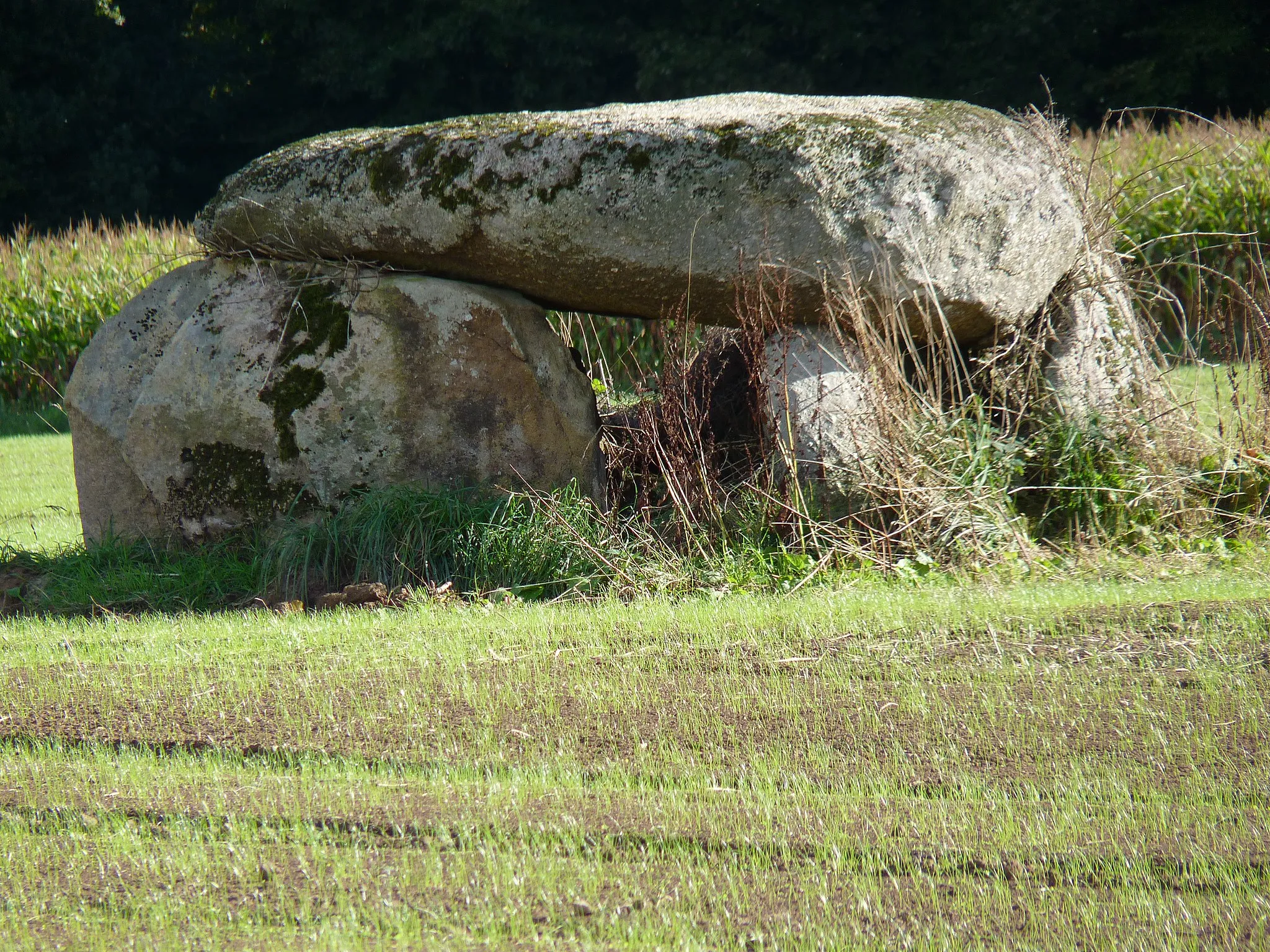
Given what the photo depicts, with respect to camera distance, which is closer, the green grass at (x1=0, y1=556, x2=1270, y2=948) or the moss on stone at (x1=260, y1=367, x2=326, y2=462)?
the green grass at (x1=0, y1=556, x2=1270, y2=948)

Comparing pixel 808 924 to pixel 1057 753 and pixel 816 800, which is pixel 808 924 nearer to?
pixel 816 800

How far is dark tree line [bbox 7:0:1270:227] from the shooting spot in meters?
21.7

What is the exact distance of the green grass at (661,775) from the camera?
264 cm

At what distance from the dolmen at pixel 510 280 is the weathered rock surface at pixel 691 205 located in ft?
0.04

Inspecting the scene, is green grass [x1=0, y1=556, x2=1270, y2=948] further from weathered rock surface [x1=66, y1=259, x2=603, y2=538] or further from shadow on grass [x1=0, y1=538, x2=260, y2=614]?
weathered rock surface [x1=66, y1=259, x2=603, y2=538]

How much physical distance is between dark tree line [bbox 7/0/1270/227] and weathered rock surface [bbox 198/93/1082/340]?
17.0 metres

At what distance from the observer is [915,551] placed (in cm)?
559

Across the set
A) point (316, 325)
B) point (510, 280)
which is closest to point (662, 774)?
point (510, 280)

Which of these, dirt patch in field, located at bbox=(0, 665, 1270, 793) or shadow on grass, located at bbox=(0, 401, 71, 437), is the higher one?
dirt patch in field, located at bbox=(0, 665, 1270, 793)

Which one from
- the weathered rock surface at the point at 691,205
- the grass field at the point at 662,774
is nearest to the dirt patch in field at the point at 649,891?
the grass field at the point at 662,774

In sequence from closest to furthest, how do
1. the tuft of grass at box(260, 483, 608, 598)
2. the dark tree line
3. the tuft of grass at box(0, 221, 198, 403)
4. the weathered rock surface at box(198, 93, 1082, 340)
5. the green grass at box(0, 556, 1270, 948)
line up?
1. the green grass at box(0, 556, 1270, 948)
2. the tuft of grass at box(260, 483, 608, 598)
3. the weathered rock surface at box(198, 93, 1082, 340)
4. the tuft of grass at box(0, 221, 198, 403)
5. the dark tree line

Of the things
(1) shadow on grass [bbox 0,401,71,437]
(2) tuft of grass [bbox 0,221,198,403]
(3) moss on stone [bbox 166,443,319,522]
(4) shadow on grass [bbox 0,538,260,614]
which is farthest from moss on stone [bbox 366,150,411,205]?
(2) tuft of grass [bbox 0,221,198,403]

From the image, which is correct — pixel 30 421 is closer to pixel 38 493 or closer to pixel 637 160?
pixel 38 493

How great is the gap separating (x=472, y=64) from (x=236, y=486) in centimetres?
2144
